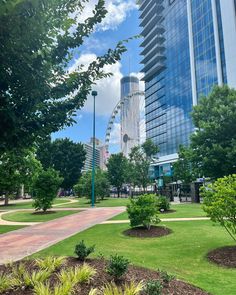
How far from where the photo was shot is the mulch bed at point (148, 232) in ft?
43.2

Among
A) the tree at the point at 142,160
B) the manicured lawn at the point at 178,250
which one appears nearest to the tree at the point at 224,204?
the manicured lawn at the point at 178,250

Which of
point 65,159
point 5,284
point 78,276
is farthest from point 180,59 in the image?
point 5,284

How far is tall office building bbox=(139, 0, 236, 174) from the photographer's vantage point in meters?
63.0

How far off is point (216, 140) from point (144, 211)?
26.9 ft

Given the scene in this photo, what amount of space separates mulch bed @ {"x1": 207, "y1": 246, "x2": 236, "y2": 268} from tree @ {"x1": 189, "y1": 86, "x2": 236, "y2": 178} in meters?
9.91

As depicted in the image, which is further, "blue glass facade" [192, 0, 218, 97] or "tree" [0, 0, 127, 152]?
"blue glass facade" [192, 0, 218, 97]

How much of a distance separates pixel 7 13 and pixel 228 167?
17810 mm

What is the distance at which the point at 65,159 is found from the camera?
226ft

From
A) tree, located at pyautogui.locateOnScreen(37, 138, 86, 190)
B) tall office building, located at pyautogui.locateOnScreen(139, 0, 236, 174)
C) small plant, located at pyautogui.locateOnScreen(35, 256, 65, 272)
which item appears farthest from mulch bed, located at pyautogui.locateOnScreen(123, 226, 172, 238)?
tree, located at pyautogui.locateOnScreen(37, 138, 86, 190)

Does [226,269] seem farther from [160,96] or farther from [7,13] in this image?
[160,96]

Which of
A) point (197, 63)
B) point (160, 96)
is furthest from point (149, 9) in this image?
point (197, 63)

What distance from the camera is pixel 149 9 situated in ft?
373

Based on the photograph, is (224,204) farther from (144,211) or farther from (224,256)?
(144,211)

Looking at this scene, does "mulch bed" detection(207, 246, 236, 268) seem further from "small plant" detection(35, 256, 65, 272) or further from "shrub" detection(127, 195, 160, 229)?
"shrub" detection(127, 195, 160, 229)
